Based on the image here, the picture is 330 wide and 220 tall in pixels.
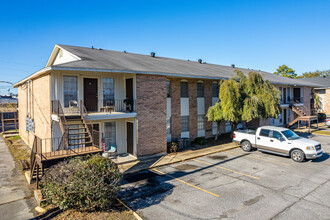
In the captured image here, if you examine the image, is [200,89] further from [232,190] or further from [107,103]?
[232,190]

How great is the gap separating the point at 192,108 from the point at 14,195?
13.0m

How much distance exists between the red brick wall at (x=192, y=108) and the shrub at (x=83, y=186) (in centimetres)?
1129

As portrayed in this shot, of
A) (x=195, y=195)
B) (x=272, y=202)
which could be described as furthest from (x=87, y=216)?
(x=272, y=202)

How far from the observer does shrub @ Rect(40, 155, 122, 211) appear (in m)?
6.87

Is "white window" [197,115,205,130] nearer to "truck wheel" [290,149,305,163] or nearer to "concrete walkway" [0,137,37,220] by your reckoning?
"truck wheel" [290,149,305,163]

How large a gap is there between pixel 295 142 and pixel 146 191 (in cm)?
929

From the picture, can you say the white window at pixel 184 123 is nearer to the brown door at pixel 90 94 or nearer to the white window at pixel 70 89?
the brown door at pixel 90 94

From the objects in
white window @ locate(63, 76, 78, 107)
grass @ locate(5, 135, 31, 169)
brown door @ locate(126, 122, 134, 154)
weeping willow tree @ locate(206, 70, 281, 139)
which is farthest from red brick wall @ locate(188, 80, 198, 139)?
grass @ locate(5, 135, 31, 169)

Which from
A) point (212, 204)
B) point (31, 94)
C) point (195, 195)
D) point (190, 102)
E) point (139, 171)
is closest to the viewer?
point (212, 204)

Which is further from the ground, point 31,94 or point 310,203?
point 31,94

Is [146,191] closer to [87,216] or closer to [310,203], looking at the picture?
[87,216]

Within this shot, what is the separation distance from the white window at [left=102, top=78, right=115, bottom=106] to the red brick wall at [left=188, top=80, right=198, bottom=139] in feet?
21.5

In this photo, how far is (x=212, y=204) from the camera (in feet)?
25.6

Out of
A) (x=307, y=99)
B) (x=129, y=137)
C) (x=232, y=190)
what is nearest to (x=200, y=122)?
(x=129, y=137)
